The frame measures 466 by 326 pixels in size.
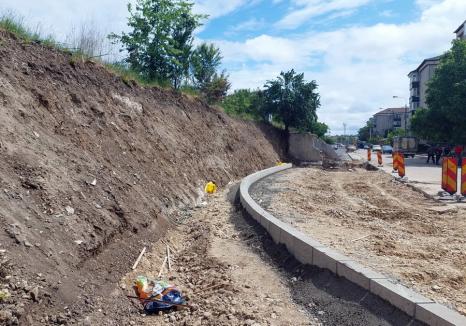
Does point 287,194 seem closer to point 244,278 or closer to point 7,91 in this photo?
point 244,278

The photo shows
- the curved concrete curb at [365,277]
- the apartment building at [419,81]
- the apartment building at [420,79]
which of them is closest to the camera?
the curved concrete curb at [365,277]

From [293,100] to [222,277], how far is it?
87.4 feet

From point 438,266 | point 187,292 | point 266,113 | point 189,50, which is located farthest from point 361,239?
point 266,113

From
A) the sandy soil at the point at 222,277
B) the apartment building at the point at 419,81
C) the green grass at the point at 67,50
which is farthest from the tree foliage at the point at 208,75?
→ the apartment building at the point at 419,81

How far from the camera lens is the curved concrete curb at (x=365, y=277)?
11.5 ft

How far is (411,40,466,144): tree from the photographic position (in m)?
32.4

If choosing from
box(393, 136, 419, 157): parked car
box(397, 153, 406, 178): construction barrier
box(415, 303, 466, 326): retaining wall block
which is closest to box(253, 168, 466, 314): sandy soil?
box(415, 303, 466, 326): retaining wall block

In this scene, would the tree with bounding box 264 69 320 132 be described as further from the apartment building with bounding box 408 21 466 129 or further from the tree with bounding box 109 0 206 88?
the apartment building with bounding box 408 21 466 129

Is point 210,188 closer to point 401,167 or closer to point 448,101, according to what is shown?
point 401,167

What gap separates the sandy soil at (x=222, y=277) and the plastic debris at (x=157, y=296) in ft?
0.36

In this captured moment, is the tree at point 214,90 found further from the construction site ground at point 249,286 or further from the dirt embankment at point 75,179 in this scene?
the construction site ground at point 249,286

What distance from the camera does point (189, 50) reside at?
1872cm

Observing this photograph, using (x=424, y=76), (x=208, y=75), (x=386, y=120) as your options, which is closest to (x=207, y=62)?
(x=208, y=75)

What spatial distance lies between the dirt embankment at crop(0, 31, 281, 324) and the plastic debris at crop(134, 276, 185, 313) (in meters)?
0.27
